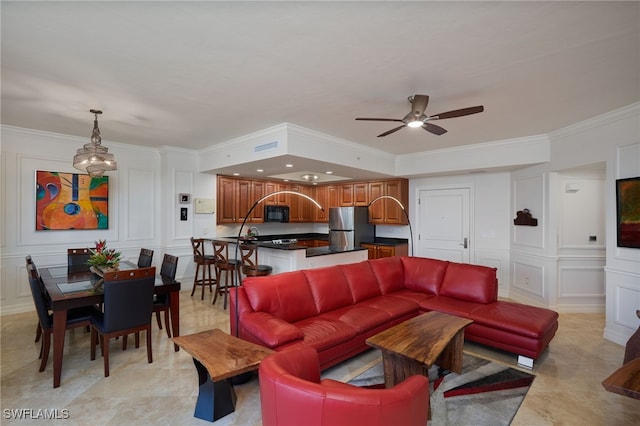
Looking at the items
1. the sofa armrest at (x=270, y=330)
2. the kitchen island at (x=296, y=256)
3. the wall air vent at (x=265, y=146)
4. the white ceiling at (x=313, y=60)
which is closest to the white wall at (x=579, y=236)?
the white ceiling at (x=313, y=60)

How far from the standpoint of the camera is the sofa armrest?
246 centimetres

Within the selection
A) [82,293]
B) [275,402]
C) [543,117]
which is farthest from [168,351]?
[543,117]

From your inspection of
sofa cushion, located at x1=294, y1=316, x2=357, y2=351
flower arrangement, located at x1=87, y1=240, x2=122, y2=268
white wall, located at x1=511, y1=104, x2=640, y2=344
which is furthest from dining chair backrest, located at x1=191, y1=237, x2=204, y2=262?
white wall, located at x1=511, y1=104, x2=640, y2=344

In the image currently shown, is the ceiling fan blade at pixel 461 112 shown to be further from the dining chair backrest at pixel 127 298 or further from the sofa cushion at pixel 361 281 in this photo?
the dining chair backrest at pixel 127 298

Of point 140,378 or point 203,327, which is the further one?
point 203,327

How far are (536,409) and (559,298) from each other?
10.1 ft

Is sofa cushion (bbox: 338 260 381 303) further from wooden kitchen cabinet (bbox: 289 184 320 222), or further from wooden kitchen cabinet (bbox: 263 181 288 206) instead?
wooden kitchen cabinet (bbox: 289 184 320 222)

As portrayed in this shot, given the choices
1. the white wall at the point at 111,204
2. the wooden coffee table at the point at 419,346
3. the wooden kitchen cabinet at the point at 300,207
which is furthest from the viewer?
the wooden kitchen cabinet at the point at 300,207

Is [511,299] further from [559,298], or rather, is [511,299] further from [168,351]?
[168,351]

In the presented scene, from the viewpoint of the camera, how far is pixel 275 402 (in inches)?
49.9

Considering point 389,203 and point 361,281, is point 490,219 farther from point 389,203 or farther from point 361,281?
point 361,281

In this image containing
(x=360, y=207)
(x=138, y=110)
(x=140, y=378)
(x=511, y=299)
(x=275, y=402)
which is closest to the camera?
(x=275, y=402)

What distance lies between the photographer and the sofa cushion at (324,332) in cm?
263

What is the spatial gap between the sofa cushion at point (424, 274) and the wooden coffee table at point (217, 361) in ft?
8.93
